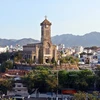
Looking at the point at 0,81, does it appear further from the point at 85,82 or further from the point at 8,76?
the point at 85,82

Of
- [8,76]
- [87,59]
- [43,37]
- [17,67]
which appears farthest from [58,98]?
[87,59]

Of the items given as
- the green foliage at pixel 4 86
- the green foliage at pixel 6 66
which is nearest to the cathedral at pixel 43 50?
the green foliage at pixel 6 66

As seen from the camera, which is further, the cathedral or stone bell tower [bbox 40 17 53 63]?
stone bell tower [bbox 40 17 53 63]

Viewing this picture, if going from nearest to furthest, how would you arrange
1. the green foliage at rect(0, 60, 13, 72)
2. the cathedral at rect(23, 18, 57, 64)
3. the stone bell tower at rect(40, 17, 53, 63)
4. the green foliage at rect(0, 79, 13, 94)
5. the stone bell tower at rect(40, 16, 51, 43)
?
1. the green foliage at rect(0, 79, 13, 94)
2. the green foliage at rect(0, 60, 13, 72)
3. the cathedral at rect(23, 18, 57, 64)
4. the stone bell tower at rect(40, 17, 53, 63)
5. the stone bell tower at rect(40, 16, 51, 43)

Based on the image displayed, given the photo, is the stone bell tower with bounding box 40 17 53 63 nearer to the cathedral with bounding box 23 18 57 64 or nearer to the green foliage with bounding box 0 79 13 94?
the cathedral with bounding box 23 18 57 64

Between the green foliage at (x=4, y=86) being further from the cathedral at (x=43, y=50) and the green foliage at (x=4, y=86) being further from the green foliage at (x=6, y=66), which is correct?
the cathedral at (x=43, y=50)

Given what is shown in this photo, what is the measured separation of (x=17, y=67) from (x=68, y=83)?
37.2 ft

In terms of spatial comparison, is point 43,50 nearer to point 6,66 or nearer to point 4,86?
point 6,66

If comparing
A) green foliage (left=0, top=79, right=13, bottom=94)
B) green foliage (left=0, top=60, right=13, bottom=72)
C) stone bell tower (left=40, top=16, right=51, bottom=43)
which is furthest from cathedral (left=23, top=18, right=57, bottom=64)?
green foliage (left=0, top=79, right=13, bottom=94)

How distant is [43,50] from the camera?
39000 millimetres

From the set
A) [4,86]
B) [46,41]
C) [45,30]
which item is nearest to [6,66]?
[46,41]

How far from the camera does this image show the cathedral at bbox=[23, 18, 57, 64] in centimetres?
3897

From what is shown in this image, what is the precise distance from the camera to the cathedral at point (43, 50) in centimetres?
3897

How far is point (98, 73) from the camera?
27516 mm
